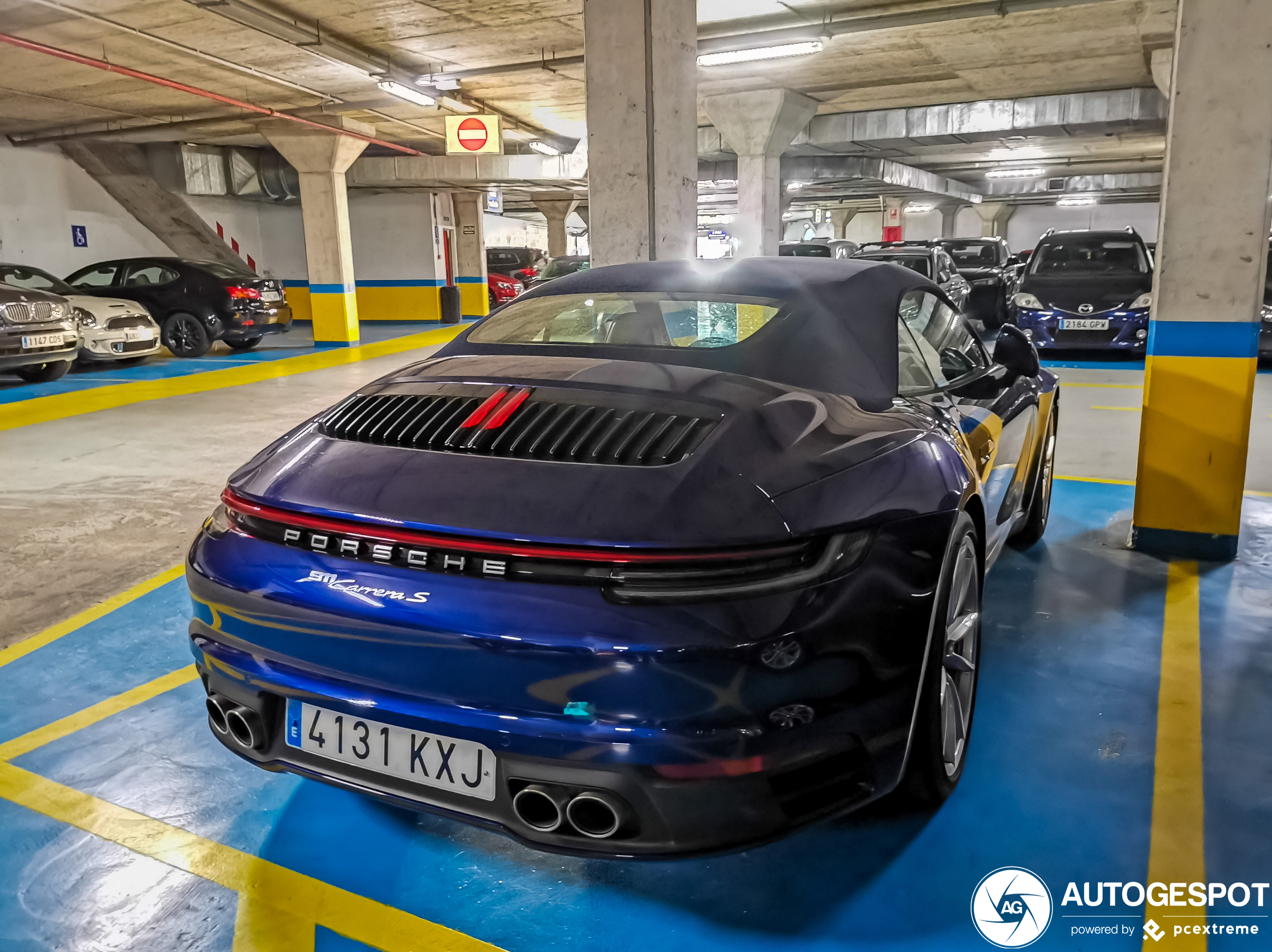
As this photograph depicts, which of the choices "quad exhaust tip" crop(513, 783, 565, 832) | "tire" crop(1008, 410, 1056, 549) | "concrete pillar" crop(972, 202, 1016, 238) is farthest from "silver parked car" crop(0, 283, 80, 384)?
"concrete pillar" crop(972, 202, 1016, 238)

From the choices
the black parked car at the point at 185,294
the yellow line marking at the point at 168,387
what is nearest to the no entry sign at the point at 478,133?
the yellow line marking at the point at 168,387

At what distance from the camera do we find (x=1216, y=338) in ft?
13.1

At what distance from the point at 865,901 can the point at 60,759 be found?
7.06ft

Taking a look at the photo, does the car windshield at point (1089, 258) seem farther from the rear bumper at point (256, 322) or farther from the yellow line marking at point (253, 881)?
the yellow line marking at point (253, 881)

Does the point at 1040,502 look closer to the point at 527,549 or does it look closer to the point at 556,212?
the point at 527,549

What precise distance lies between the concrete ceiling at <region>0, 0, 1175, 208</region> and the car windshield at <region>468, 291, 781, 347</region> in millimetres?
7473

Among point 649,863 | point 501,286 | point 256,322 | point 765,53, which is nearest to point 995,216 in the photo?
point 501,286

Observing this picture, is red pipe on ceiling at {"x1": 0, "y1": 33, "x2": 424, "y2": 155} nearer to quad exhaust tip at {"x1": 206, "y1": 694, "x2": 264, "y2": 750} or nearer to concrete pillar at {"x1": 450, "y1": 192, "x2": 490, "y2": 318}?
concrete pillar at {"x1": 450, "y1": 192, "x2": 490, "y2": 318}

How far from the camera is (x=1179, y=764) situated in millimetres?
2439

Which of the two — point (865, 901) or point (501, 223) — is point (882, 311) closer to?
point (865, 901)

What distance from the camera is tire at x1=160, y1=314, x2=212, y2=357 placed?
13484mm

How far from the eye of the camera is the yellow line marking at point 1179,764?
2029mm

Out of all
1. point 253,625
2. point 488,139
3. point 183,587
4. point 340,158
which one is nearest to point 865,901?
point 253,625

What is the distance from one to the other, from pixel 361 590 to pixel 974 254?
16.5m
